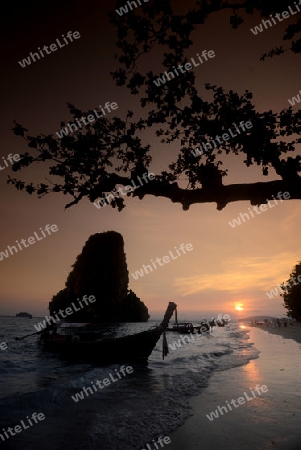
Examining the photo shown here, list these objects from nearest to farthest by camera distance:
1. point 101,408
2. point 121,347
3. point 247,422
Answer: point 247,422 → point 101,408 → point 121,347

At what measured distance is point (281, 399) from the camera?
382 inches

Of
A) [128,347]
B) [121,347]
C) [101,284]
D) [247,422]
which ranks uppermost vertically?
[101,284]

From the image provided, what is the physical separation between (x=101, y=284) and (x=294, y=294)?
285ft

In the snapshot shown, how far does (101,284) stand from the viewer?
121500 mm

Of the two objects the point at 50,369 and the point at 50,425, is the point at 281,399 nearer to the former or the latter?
the point at 50,425

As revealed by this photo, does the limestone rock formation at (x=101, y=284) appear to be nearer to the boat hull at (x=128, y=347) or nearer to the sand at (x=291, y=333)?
the sand at (x=291, y=333)

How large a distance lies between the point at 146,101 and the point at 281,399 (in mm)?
10746

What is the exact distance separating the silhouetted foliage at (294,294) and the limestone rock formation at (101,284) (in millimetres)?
75607

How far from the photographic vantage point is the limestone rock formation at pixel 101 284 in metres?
116

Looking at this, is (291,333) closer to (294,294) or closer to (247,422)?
(294,294)

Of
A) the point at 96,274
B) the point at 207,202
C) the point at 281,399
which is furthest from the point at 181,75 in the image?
the point at 96,274

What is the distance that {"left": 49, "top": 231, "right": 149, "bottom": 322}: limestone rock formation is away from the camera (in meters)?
116

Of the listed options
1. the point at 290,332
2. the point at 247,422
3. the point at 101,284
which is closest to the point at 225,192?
the point at 247,422

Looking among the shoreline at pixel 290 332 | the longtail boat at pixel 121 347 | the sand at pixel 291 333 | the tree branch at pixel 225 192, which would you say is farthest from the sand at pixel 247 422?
the sand at pixel 291 333
